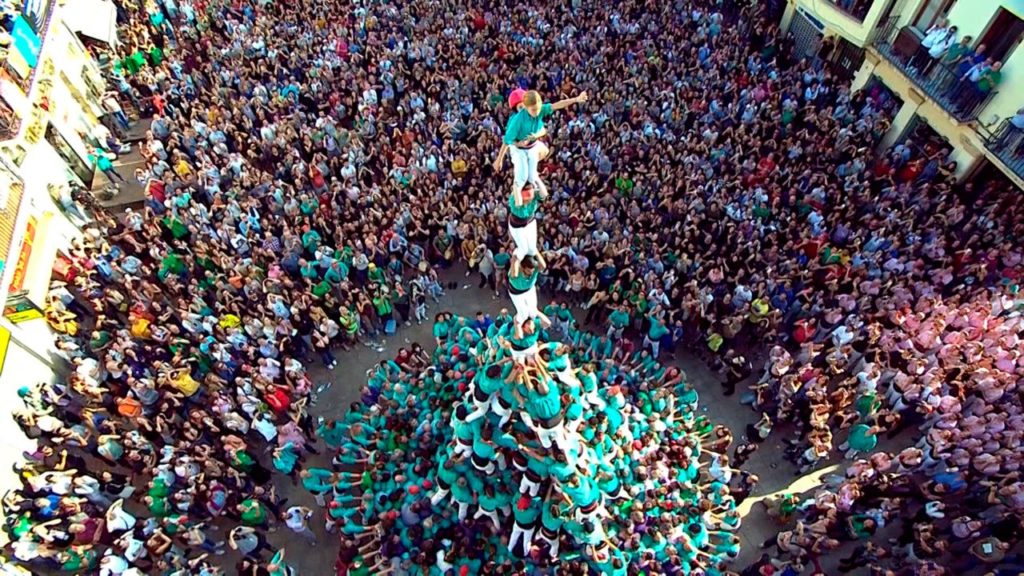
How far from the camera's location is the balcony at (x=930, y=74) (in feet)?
52.7

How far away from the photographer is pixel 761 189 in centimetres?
1559

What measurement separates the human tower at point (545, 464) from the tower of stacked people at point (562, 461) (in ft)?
0.07

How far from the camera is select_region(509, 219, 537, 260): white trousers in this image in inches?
313

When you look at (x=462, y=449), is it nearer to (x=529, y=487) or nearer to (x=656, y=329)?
(x=529, y=487)

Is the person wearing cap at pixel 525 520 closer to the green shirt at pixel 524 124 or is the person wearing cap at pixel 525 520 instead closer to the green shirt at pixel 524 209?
the green shirt at pixel 524 209

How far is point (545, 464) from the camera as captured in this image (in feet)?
30.9

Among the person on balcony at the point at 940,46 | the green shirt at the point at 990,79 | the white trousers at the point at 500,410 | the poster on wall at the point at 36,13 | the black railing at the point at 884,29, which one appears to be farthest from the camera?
the poster on wall at the point at 36,13

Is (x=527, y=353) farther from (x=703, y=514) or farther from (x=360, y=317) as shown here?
(x=360, y=317)

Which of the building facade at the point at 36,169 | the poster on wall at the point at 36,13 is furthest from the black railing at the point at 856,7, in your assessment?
the poster on wall at the point at 36,13

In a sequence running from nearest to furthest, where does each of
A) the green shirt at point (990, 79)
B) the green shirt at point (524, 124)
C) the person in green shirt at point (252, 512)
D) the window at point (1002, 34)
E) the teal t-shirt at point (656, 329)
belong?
the green shirt at point (524, 124) < the person in green shirt at point (252, 512) < the teal t-shirt at point (656, 329) < the window at point (1002, 34) < the green shirt at point (990, 79)

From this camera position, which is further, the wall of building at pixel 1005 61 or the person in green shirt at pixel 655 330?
the wall of building at pixel 1005 61

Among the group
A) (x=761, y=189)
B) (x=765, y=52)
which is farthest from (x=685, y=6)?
(x=761, y=189)

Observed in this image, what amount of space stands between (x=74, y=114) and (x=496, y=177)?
46.5ft

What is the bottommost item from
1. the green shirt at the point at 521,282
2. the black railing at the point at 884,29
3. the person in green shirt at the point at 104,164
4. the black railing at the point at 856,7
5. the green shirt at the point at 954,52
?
the green shirt at the point at 521,282
